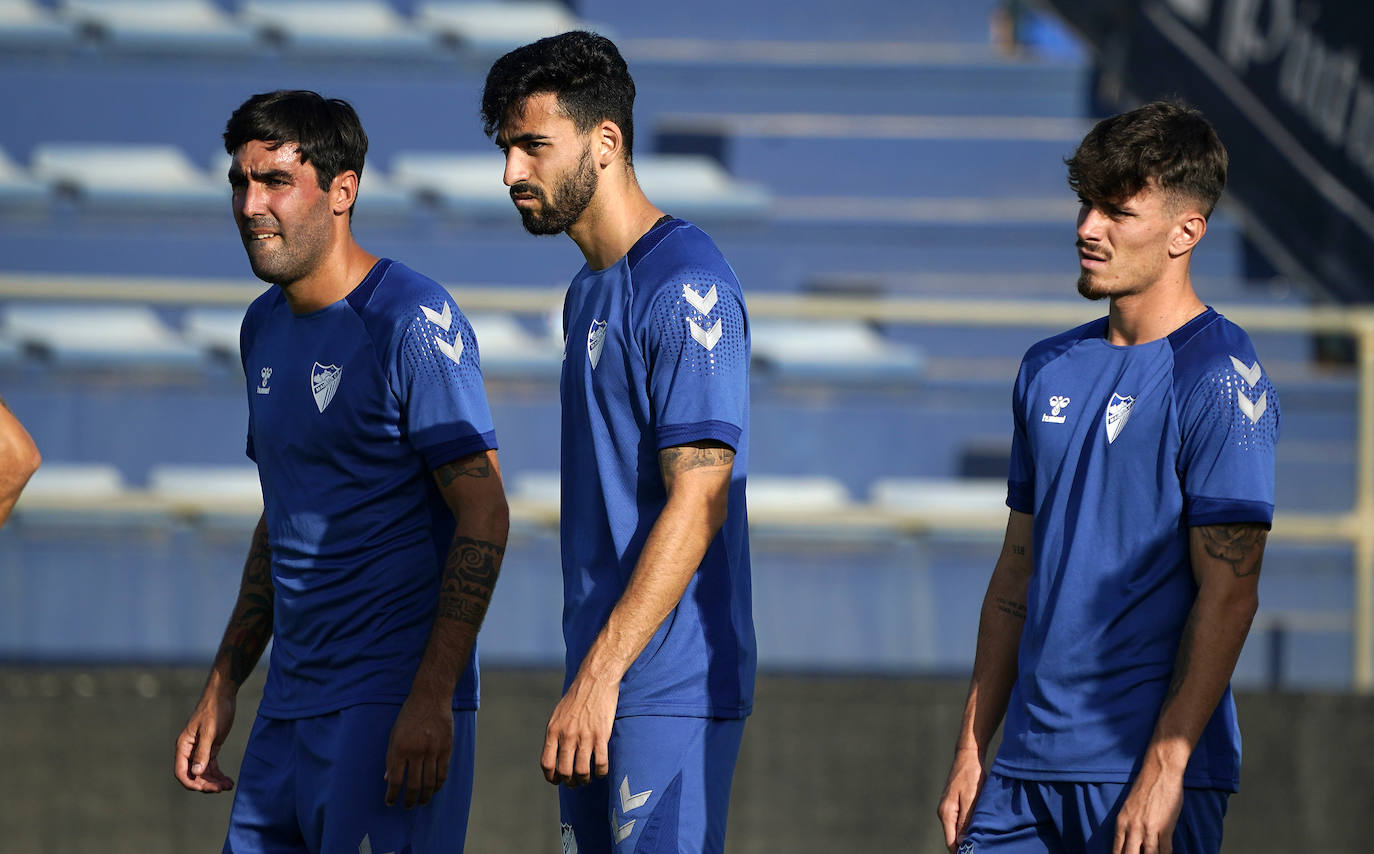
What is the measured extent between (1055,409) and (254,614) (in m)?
1.56

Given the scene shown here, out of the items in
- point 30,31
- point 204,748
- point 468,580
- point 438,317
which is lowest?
point 204,748

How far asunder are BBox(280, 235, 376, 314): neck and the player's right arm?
0.42 metres

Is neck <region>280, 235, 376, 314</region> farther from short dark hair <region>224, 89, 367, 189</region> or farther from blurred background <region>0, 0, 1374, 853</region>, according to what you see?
blurred background <region>0, 0, 1374, 853</region>

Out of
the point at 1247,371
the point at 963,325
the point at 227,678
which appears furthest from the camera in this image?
the point at 963,325

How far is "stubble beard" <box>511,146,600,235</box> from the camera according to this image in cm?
262

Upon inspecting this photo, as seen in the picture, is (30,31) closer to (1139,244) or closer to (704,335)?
(704,335)

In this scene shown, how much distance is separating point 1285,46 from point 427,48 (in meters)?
4.87

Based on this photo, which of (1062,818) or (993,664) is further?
(993,664)

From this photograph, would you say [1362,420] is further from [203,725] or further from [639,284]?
[203,725]

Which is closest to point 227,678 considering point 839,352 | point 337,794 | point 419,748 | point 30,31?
point 337,794

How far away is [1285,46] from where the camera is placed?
324 inches

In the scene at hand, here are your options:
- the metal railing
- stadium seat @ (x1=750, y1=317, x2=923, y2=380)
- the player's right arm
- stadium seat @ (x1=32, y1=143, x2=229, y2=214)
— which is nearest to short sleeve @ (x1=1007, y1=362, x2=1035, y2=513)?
the player's right arm

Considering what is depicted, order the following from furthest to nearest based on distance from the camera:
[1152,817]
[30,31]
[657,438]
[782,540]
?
[30,31]
[782,540]
[657,438]
[1152,817]

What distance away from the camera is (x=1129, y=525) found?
2512mm
